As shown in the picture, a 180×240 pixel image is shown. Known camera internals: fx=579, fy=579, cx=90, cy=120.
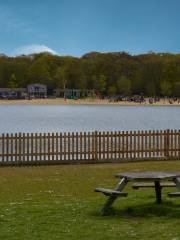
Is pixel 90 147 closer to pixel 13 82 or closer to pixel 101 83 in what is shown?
pixel 101 83

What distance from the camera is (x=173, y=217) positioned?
1066 cm

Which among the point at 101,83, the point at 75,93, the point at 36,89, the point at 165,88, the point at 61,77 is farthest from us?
the point at 75,93

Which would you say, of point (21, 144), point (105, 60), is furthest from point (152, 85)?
point (21, 144)

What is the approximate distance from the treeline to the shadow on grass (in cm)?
16534

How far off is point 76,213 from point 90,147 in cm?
1349

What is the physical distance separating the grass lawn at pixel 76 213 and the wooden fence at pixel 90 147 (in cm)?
523

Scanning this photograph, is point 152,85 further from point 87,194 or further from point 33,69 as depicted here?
point 87,194

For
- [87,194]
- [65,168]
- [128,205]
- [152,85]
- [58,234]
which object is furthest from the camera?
[152,85]

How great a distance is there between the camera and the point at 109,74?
184 meters

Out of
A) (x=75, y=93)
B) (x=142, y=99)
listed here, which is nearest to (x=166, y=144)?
(x=142, y=99)

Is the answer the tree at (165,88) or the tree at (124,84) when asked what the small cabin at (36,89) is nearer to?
the tree at (124,84)

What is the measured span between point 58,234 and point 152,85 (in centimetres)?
17339

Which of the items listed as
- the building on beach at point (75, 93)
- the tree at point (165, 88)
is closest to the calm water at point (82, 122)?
the tree at point (165, 88)

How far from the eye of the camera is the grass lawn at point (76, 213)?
942cm
